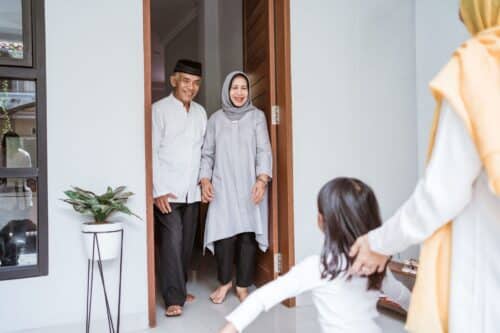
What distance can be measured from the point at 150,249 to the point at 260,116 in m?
1.13

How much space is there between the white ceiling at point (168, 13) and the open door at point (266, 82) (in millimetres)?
2768

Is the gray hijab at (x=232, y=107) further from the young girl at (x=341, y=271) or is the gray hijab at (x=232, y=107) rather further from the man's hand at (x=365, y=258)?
the man's hand at (x=365, y=258)

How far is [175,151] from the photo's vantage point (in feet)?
7.71

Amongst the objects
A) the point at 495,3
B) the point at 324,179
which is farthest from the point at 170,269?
the point at 495,3

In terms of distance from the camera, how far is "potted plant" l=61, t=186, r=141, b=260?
1.77 m

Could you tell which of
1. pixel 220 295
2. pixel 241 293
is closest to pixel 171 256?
pixel 220 295

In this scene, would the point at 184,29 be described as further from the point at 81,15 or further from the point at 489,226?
the point at 489,226

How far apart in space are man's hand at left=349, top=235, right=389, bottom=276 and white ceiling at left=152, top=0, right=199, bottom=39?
5.02m

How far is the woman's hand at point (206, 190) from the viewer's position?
2455 millimetres

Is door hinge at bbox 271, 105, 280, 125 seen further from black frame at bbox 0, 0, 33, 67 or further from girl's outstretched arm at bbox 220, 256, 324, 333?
girl's outstretched arm at bbox 220, 256, 324, 333

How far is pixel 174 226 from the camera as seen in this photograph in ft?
7.74

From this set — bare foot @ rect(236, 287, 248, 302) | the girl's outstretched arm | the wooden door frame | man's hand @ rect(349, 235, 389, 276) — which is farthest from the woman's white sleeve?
bare foot @ rect(236, 287, 248, 302)

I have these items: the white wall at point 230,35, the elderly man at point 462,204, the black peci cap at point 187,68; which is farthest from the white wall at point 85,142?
the white wall at point 230,35

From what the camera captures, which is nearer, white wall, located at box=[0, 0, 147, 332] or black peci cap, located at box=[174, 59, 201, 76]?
white wall, located at box=[0, 0, 147, 332]
